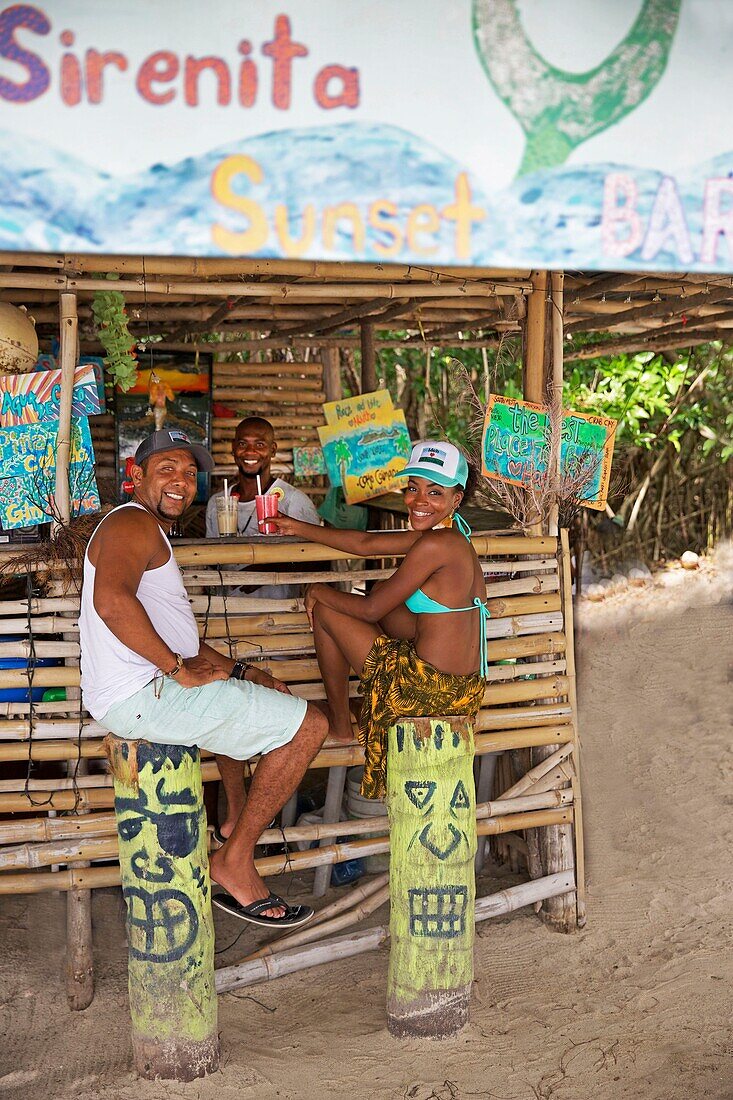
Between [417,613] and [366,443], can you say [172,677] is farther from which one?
[366,443]

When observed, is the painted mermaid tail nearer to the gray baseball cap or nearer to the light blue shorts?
the gray baseball cap

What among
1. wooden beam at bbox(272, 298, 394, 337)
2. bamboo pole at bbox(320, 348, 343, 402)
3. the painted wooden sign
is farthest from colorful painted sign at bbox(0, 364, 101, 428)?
bamboo pole at bbox(320, 348, 343, 402)

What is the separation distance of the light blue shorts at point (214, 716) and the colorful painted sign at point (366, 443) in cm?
220

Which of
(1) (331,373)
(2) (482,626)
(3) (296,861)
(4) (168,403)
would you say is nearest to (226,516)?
(2) (482,626)

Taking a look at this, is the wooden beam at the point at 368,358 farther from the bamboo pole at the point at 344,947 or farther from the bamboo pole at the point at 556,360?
the bamboo pole at the point at 344,947

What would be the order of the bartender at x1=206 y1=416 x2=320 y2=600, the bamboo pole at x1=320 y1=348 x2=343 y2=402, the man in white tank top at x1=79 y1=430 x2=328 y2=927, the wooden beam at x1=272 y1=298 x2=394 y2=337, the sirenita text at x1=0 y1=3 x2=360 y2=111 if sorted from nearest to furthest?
the sirenita text at x1=0 y1=3 x2=360 y2=111 < the man in white tank top at x1=79 y1=430 x2=328 y2=927 < the wooden beam at x1=272 y1=298 x2=394 y2=337 < the bartender at x1=206 y1=416 x2=320 y2=600 < the bamboo pole at x1=320 y1=348 x2=343 y2=402

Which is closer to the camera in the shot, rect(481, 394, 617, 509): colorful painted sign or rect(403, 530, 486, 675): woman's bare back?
rect(403, 530, 486, 675): woman's bare back

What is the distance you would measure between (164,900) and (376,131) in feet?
7.89

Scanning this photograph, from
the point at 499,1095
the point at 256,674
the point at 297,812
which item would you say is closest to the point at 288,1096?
the point at 499,1095

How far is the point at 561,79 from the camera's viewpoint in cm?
206

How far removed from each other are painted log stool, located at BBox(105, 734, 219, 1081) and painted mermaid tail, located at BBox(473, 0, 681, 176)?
216cm

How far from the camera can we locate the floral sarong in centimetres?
355

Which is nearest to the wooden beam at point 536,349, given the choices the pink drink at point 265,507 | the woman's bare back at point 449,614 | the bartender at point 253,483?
the woman's bare back at point 449,614

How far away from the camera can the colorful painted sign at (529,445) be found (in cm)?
430
